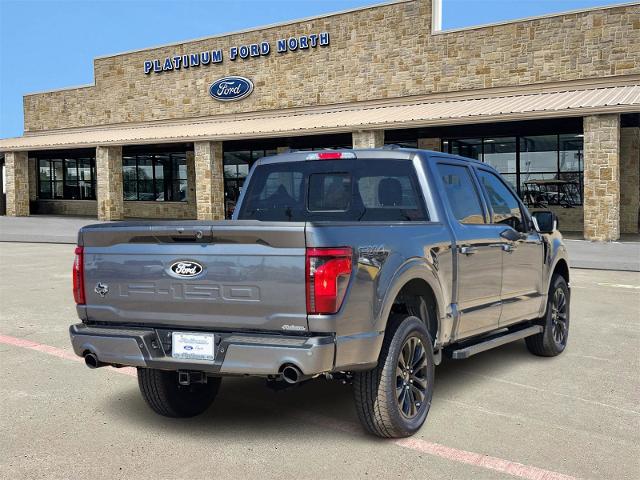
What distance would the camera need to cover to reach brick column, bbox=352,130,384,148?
81.0 feet

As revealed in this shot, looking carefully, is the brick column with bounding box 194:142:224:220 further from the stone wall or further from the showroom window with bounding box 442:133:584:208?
the showroom window with bounding box 442:133:584:208

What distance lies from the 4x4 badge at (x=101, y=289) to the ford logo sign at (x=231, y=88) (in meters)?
29.1

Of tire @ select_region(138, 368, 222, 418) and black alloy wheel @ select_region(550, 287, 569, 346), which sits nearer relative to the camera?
tire @ select_region(138, 368, 222, 418)

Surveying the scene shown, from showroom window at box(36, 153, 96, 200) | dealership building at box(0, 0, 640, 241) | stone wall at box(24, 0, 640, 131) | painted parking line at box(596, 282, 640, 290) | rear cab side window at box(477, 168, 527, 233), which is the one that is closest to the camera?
rear cab side window at box(477, 168, 527, 233)

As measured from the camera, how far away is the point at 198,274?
428cm

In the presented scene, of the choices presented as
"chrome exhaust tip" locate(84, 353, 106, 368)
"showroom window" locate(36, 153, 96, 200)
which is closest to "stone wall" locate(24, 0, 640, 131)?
"showroom window" locate(36, 153, 96, 200)

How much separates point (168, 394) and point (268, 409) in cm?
74

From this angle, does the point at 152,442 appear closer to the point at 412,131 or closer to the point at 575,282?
the point at 575,282

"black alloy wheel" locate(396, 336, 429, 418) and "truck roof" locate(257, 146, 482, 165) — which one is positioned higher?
"truck roof" locate(257, 146, 482, 165)

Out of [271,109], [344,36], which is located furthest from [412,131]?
[271,109]

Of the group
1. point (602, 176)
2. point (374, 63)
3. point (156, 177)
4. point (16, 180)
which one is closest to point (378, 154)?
point (602, 176)

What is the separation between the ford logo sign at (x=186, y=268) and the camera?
4289 mm

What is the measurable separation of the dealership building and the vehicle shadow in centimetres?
1616

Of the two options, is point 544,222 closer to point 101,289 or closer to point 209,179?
point 101,289
